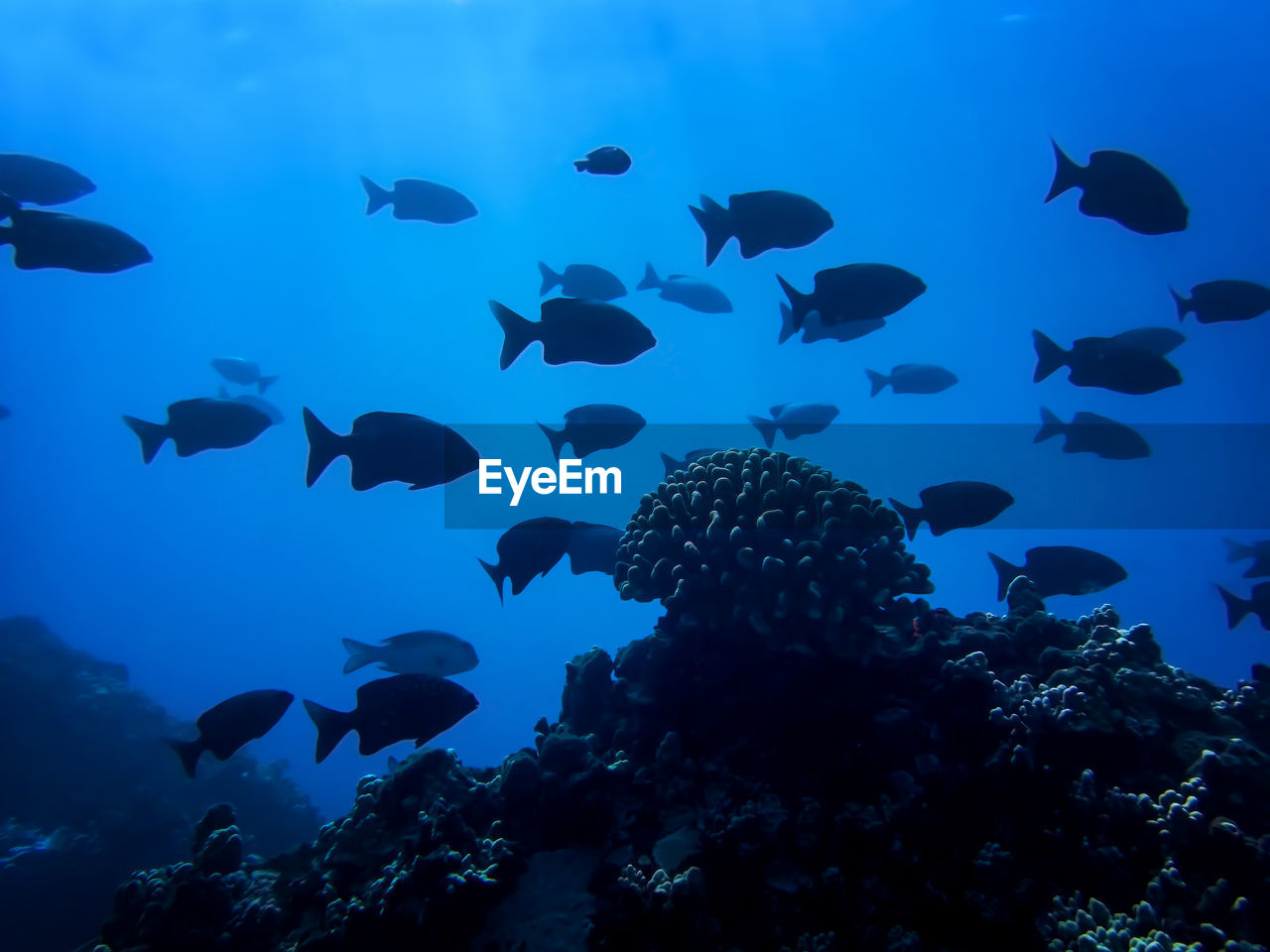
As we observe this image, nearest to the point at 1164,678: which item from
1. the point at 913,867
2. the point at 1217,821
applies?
the point at 1217,821

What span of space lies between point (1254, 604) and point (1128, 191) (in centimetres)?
403

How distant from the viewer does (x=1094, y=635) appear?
444cm

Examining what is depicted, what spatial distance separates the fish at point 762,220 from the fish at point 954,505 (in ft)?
7.38

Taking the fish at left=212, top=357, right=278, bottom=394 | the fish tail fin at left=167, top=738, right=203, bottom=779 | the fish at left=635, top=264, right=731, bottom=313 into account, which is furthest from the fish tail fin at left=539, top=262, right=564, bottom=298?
the fish at left=212, top=357, right=278, bottom=394

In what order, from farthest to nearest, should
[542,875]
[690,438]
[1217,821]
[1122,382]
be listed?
[690,438] < [1122,382] < [542,875] < [1217,821]

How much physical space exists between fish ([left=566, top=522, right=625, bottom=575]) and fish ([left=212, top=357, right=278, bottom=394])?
1500 cm

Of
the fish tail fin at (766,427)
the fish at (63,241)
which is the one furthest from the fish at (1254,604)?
the fish at (63,241)

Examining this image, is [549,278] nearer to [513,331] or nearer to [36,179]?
[513,331]

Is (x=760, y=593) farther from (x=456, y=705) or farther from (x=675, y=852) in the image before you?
(x=456, y=705)

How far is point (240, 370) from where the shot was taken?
16.9m

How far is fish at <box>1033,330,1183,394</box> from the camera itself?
521 cm

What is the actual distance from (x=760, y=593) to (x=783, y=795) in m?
1.19

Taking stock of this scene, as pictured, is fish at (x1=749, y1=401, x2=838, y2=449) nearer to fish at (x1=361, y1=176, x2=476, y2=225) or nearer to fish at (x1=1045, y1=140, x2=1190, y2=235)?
fish at (x1=1045, y1=140, x2=1190, y2=235)

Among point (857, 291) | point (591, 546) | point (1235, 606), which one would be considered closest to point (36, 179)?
point (591, 546)
